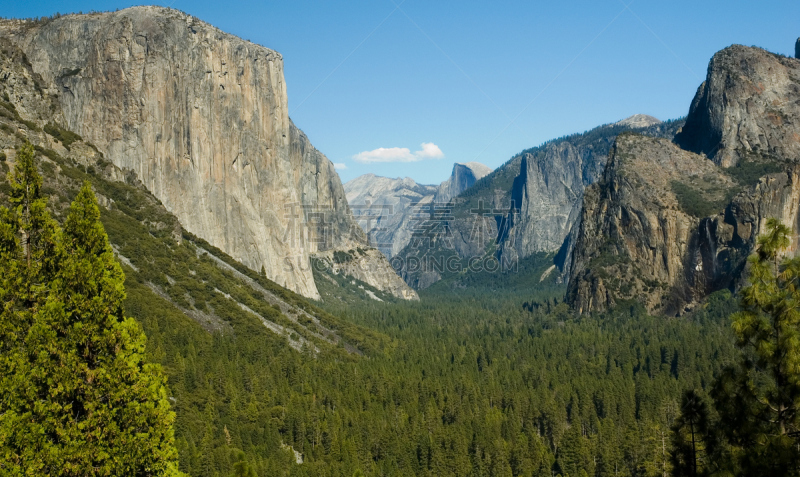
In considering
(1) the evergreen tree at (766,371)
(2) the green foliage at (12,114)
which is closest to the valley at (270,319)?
(2) the green foliage at (12,114)

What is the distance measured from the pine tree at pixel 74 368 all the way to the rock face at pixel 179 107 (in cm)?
12676

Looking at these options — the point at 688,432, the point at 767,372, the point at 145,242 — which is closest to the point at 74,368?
the point at 767,372

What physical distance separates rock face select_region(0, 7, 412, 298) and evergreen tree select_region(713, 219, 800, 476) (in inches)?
5471

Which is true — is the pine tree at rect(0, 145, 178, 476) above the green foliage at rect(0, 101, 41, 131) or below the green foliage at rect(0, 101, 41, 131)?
below

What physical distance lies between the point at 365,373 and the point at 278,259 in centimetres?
7454

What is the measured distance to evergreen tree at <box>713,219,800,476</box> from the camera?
20781mm

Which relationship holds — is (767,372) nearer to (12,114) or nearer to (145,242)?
(145,242)

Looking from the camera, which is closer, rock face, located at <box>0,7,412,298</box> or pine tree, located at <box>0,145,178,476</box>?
pine tree, located at <box>0,145,178,476</box>

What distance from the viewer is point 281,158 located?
18062cm

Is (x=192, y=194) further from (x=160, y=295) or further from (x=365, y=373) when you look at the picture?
(x=365, y=373)

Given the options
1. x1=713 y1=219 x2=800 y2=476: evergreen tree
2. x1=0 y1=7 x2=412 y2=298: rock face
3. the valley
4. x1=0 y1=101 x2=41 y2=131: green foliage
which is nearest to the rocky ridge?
x1=0 y1=101 x2=41 y2=131: green foliage

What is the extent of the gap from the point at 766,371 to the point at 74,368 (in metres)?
22.3

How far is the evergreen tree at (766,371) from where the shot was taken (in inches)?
818

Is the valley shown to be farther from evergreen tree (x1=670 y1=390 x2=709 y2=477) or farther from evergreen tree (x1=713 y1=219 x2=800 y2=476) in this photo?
evergreen tree (x1=713 y1=219 x2=800 y2=476)
